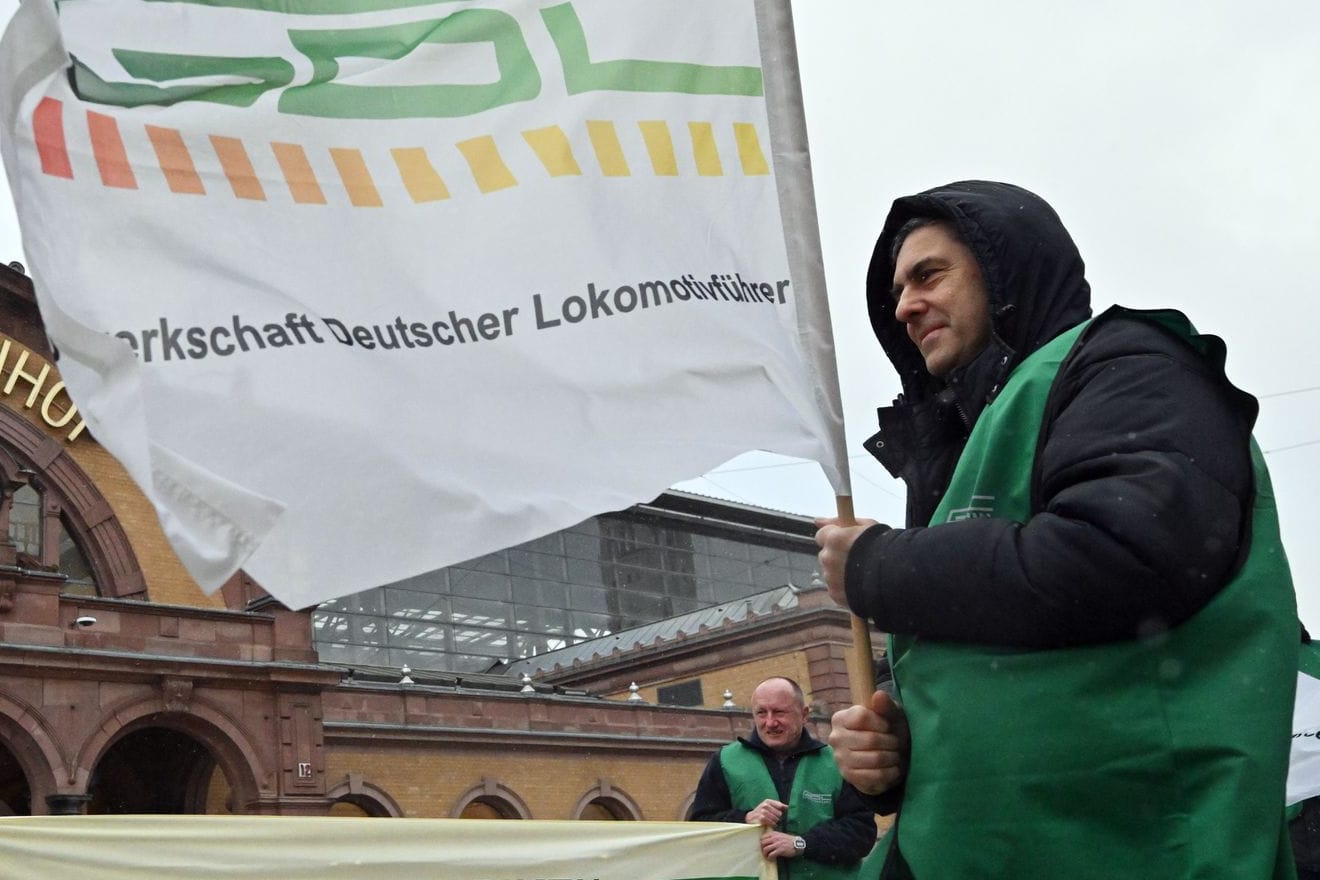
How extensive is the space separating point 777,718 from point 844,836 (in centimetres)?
61

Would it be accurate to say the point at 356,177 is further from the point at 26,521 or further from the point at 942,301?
the point at 26,521

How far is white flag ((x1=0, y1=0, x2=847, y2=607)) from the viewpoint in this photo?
2.74 meters

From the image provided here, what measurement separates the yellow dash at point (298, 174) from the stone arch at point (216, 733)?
2059 cm

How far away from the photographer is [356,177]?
301 cm

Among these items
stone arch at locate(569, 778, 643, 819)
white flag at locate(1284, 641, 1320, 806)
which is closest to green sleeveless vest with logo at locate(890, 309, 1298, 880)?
white flag at locate(1284, 641, 1320, 806)

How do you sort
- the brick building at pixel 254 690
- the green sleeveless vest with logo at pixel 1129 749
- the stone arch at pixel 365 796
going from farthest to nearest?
the stone arch at pixel 365 796
the brick building at pixel 254 690
the green sleeveless vest with logo at pixel 1129 749

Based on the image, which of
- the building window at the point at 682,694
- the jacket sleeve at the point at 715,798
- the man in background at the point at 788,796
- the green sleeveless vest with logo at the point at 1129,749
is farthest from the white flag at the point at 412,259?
the building window at the point at 682,694

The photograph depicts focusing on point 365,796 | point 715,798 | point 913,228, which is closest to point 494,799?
point 365,796

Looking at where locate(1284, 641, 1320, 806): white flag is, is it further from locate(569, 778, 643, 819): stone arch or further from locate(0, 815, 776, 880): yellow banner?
locate(569, 778, 643, 819): stone arch

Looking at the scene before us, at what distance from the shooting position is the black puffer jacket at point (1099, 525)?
75.8 inches

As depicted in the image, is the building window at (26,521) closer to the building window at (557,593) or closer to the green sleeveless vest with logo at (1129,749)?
the building window at (557,593)

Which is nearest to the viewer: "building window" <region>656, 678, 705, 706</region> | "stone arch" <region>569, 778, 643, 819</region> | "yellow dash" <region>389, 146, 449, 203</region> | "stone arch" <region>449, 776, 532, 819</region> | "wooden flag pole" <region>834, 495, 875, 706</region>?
"wooden flag pole" <region>834, 495, 875, 706</region>

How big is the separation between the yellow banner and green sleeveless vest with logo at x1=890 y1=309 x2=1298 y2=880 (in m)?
4.54

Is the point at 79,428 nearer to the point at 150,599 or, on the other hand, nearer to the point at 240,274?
the point at 150,599
